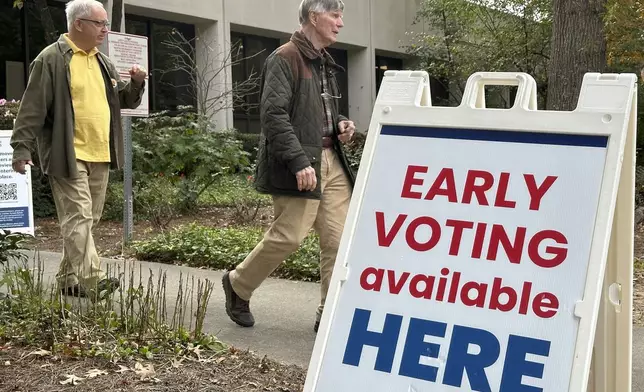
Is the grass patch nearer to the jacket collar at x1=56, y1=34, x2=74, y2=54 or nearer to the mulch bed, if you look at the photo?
the mulch bed

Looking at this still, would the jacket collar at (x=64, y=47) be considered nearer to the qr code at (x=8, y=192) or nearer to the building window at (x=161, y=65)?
the qr code at (x=8, y=192)

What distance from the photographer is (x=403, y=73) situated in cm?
297

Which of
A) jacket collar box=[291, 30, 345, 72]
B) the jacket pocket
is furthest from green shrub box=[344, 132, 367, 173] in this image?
the jacket pocket

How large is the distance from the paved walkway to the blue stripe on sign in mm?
1659

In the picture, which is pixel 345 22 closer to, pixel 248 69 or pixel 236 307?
pixel 248 69

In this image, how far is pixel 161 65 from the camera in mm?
19922

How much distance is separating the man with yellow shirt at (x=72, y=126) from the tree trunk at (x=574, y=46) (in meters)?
4.00

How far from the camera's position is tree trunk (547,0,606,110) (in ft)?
24.2

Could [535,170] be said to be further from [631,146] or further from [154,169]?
[154,169]

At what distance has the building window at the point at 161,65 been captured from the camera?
64.0 ft

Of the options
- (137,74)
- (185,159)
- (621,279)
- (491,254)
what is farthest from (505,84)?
(185,159)

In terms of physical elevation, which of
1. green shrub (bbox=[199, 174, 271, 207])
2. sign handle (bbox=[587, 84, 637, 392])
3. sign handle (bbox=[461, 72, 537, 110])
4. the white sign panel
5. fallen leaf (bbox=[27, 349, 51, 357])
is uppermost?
the white sign panel

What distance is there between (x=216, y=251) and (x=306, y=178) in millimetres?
3273

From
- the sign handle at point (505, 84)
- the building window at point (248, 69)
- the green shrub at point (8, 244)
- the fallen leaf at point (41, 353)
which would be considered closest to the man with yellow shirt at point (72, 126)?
the green shrub at point (8, 244)
